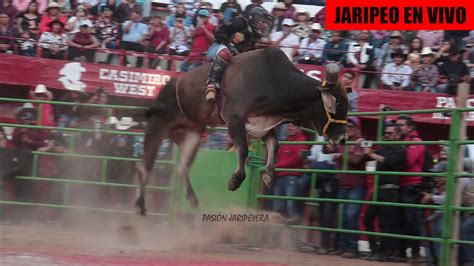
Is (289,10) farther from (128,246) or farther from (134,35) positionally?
(128,246)

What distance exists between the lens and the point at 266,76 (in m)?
9.47

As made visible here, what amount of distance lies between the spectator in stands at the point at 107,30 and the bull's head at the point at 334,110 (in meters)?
8.77

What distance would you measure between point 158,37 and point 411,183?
8.49m

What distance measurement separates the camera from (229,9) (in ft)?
57.8

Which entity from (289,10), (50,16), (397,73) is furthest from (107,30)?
(397,73)

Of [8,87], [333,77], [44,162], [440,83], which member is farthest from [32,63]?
[333,77]

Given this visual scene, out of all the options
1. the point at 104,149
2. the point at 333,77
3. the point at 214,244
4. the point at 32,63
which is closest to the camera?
the point at 333,77

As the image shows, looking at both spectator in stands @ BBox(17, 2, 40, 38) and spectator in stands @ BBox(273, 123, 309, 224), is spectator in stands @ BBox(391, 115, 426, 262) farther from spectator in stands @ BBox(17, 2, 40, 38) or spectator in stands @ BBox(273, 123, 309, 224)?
spectator in stands @ BBox(17, 2, 40, 38)

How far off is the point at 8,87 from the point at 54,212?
17.8ft

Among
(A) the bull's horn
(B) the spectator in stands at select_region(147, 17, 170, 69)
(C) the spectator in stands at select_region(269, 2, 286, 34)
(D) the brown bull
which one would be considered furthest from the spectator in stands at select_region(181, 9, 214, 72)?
(A) the bull's horn

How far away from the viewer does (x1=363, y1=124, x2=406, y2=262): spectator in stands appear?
32.8ft

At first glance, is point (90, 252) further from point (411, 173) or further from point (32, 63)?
point (32, 63)

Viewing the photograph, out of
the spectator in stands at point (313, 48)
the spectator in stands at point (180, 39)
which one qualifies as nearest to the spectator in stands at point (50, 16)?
the spectator in stands at point (180, 39)

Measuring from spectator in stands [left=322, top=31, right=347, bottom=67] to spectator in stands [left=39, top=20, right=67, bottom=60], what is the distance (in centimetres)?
543
